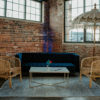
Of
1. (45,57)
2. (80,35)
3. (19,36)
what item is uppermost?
(80,35)

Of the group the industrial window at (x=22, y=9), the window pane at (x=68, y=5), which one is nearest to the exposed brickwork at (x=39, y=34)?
the window pane at (x=68, y=5)

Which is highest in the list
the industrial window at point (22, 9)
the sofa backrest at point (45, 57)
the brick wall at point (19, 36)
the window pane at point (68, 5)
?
the window pane at point (68, 5)

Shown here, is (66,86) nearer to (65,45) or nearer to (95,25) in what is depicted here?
(95,25)

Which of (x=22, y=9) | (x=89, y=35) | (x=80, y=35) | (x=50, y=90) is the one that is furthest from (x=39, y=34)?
(x=50, y=90)

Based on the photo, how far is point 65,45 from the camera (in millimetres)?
7016

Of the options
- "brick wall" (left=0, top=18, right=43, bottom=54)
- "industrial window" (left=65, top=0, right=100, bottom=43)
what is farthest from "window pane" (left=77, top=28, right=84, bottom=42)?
"brick wall" (left=0, top=18, right=43, bottom=54)

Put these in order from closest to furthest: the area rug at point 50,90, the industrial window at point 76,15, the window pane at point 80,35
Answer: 1. the area rug at point 50,90
2. the industrial window at point 76,15
3. the window pane at point 80,35

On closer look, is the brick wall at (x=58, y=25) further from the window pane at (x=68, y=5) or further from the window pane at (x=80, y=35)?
the window pane at (x=80, y=35)

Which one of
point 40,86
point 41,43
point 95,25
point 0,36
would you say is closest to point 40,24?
point 41,43

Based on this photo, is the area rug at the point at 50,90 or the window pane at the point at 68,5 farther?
the window pane at the point at 68,5

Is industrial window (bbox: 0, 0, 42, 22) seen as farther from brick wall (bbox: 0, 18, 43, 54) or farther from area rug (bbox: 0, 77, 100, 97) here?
area rug (bbox: 0, 77, 100, 97)

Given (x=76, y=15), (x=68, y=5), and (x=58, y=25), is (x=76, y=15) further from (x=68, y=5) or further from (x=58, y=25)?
(x=58, y=25)

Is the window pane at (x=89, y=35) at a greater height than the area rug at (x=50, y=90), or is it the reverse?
the window pane at (x=89, y=35)

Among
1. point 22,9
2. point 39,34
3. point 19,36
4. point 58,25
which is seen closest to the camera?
point 19,36
